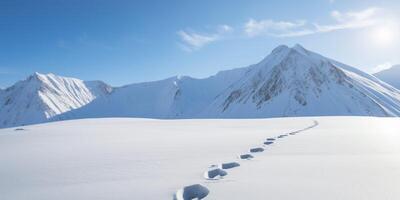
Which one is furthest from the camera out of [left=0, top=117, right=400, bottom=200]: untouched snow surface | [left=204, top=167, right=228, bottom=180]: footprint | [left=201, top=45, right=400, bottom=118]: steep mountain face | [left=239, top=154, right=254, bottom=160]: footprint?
[left=201, top=45, right=400, bottom=118]: steep mountain face

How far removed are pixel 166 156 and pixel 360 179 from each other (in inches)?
135

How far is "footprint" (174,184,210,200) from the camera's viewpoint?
360 cm

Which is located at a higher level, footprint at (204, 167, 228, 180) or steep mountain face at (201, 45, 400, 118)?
steep mountain face at (201, 45, 400, 118)

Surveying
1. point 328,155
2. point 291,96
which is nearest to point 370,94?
point 291,96

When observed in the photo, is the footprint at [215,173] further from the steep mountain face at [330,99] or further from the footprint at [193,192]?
the steep mountain face at [330,99]

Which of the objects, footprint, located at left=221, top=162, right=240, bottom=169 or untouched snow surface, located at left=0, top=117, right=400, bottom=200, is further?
footprint, located at left=221, top=162, right=240, bottom=169

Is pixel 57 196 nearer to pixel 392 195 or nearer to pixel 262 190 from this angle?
pixel 262 190

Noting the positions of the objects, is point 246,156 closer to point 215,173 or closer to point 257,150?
point 257,150

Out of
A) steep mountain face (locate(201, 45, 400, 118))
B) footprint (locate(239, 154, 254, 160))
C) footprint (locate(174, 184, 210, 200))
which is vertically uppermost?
steep mountain face (locate(201, 45, 400, 118))

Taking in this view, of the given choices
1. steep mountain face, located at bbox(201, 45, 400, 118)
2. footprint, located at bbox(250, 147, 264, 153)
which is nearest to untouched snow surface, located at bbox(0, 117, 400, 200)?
footprint, located at bbox(250, 147, 264, 153)

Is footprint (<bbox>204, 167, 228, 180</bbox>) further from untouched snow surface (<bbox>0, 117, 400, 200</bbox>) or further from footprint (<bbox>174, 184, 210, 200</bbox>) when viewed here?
footprint (<bbox>174, 184, 210, 200</bbox>)

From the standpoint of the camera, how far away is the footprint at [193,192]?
3.60 metres

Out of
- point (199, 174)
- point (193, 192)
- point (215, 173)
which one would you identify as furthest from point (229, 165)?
point (193, 192)

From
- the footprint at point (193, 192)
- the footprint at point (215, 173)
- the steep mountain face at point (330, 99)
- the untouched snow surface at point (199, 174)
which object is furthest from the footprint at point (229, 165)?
the steep mountain face at point (330, 99)
